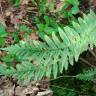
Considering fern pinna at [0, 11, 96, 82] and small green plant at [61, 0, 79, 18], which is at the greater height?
small green plant at [61, 0, 79, 18]

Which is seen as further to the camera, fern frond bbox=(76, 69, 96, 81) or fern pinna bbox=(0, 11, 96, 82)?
fern frond bbox=(76, 69, 96, 81)

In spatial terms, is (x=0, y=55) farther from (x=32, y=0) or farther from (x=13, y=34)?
(x=32, y=0)

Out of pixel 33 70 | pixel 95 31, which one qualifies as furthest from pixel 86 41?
pixel 33 70

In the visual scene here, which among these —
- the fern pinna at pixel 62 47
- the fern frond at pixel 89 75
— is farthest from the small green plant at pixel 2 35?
the fern pinna at pixel 62 47

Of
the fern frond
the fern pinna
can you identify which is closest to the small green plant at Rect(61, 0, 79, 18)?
the fern frond

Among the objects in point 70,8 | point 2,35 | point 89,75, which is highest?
point 70,8

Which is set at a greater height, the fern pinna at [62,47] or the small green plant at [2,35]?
the small green plant at [2,35]

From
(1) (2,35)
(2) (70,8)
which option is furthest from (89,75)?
(1) (2,35)

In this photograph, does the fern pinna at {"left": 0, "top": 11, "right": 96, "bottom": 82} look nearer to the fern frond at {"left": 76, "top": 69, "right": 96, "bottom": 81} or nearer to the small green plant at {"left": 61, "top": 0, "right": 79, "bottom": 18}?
the fern frond at {"left": 76, "top": 69, "right": 96, "bottom": 81}

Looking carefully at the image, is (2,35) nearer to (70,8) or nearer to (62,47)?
(70,8)

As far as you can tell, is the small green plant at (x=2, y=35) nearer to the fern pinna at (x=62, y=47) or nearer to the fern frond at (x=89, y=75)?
the fern frond at (x=89, y=75)

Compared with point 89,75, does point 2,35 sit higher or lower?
higher

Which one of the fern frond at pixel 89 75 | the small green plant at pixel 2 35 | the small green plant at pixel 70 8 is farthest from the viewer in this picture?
the small green plant at pixel 2 35

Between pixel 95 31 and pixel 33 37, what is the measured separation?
109cm
